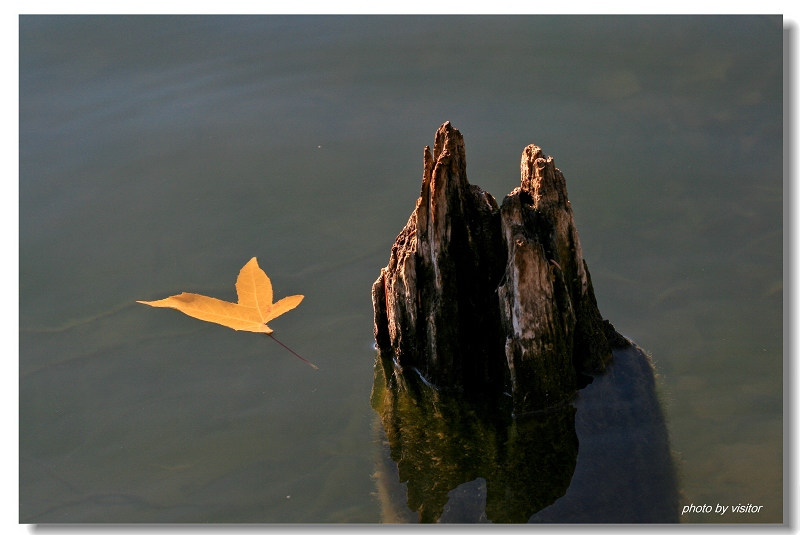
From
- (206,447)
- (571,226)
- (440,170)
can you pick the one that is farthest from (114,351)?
(571,226)

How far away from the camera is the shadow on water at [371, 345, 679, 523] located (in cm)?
325

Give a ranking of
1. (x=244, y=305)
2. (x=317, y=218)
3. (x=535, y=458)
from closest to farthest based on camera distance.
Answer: (x=535, y=458)
(x=244, y=305)
(x=317, y=218)

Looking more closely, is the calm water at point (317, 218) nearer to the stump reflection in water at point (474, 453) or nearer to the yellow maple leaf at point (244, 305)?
the yellow maple leaf at point (244, 305)

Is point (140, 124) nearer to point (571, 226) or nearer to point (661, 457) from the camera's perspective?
point (571, 226)

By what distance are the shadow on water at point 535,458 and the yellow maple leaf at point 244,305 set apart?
0.92m

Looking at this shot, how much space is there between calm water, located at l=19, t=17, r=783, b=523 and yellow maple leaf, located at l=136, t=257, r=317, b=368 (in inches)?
3.1

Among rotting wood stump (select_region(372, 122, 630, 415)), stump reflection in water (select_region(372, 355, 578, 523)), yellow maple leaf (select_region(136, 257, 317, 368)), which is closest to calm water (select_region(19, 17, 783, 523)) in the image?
yellow maple leaf (select_region(136, 257, 317, 368))

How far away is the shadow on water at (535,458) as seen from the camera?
3252 mm

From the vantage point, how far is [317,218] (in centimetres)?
501

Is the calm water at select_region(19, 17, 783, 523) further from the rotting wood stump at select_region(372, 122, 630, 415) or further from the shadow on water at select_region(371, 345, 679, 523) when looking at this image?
the rotting wood stump at select_region(372, 122, 630, 415)

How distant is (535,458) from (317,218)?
220 cm

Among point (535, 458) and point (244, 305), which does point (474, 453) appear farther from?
point (244, 305)

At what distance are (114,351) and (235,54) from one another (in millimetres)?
3166

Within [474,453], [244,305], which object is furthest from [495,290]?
[244,305]
